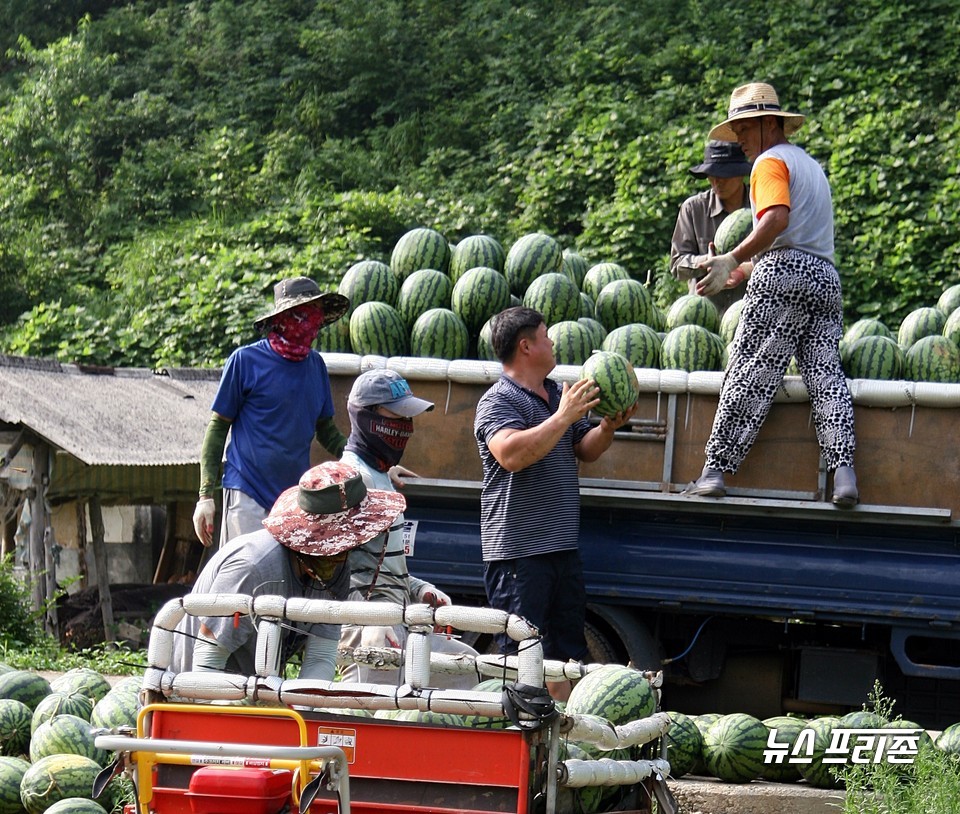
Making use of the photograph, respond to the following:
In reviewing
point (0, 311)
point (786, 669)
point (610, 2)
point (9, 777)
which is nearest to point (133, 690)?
point (9, 777)

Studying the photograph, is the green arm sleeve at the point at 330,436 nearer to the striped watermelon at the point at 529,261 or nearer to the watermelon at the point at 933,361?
the striped watermelon at the point at 529,261

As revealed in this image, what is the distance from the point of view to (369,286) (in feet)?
24.6

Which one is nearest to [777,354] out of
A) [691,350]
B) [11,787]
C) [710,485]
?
[691,350]

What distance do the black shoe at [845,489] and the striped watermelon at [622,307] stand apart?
1713 millimetres

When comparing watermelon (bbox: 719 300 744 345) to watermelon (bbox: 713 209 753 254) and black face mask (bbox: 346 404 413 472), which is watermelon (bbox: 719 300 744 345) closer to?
watermelon (bbox: 713 209 753 254)

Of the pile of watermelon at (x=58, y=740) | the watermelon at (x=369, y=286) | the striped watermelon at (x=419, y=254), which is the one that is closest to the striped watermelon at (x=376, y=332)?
the watermelon at (x=369, y=286)

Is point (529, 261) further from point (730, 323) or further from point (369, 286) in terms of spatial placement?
point (730, 323)

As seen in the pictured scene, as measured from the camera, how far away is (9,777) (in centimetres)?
470

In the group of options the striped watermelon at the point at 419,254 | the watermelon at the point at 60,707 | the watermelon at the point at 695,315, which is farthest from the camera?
the striped watermelon at the point at 419,254

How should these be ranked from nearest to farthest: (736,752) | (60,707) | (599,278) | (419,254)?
(60,707), (736,752), (419,254), (599,278)

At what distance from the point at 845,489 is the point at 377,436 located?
2.24 m

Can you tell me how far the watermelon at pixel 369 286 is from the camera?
7480 millimetres

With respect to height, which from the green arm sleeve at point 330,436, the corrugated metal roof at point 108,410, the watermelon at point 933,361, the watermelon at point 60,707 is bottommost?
the watermelon at point 60,707

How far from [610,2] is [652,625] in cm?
1260
